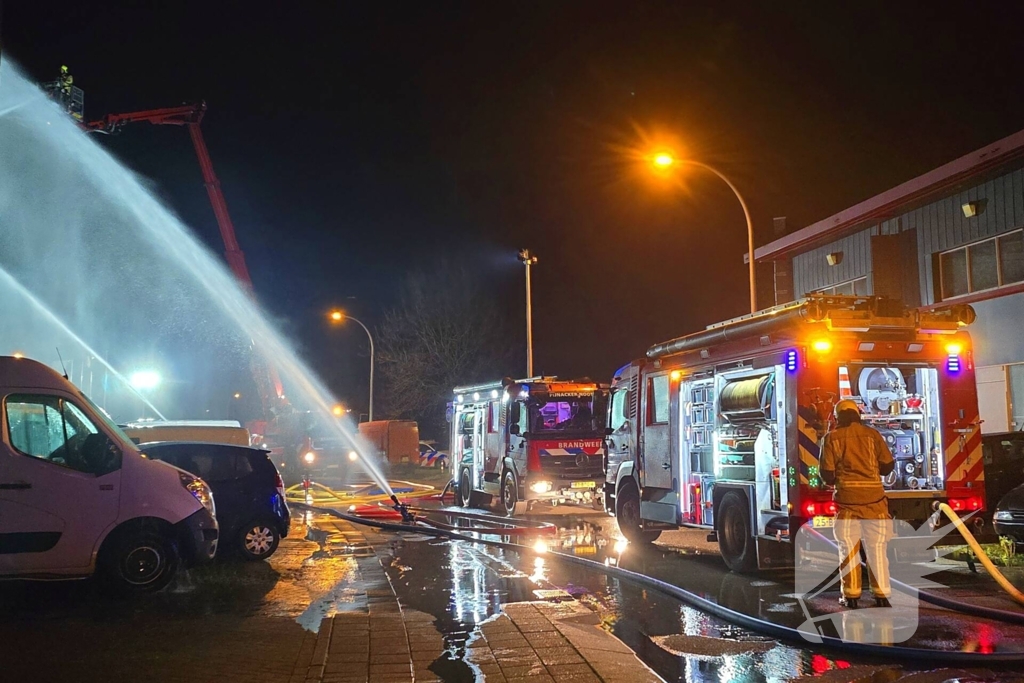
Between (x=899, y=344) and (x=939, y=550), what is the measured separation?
2714mm

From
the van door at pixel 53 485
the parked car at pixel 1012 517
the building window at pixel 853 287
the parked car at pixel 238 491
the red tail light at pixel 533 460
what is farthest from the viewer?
the building window at pixel 853 287

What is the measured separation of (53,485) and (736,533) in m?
6.98

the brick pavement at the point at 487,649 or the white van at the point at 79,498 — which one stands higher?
the white van at the point at 79,498

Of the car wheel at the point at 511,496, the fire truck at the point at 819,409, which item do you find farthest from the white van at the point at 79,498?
the car wheel at the point at 511,496

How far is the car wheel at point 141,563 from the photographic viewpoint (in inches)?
335

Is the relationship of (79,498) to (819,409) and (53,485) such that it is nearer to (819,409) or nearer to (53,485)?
(53,485)

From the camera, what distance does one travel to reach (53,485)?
8211mm

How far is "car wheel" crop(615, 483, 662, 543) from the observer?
500 inches

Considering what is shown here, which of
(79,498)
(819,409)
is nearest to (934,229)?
(819,409)

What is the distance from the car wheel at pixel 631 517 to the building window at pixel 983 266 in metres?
8.50

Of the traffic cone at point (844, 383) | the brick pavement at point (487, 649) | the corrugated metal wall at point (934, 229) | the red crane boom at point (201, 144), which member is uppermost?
the red crane boom at point (201, 144)

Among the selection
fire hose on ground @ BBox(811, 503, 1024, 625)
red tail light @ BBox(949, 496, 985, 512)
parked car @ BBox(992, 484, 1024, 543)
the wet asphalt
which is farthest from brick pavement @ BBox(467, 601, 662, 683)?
parked car @ BBox(992, 484, 1024, 543)

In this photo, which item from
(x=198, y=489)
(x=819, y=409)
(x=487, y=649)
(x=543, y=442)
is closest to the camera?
(x=487, y=649)

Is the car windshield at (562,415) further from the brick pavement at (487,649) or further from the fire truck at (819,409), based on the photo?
the brick pavement at (487,649)
